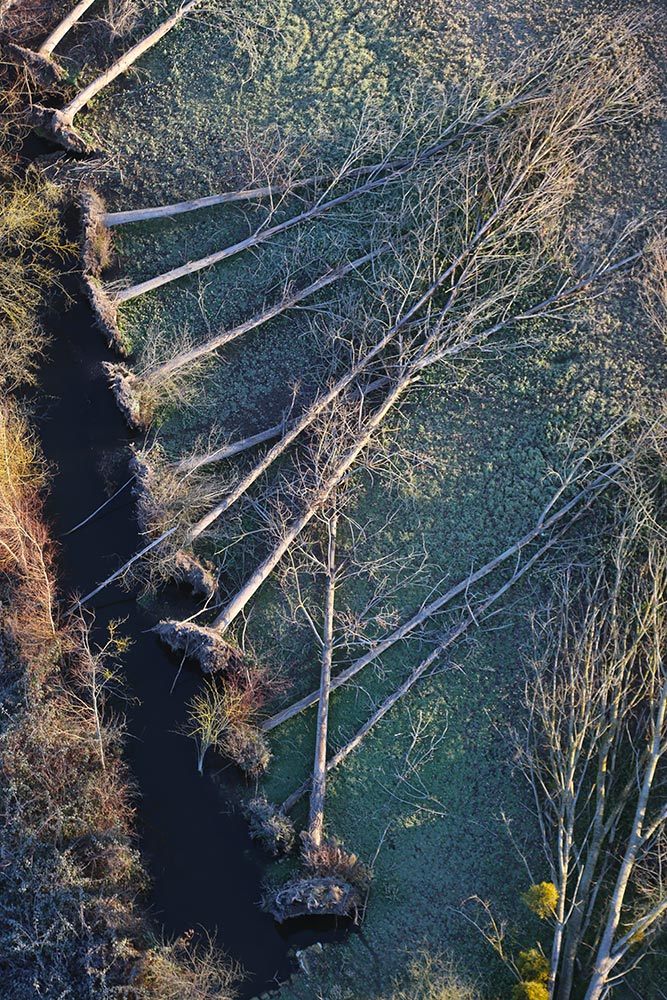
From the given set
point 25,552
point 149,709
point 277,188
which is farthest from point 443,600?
point 277,188

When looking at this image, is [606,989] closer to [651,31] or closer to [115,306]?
[115,306]

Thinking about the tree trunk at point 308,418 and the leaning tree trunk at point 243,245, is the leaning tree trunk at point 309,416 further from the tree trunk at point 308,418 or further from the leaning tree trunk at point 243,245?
the leaning tree trunk at point 243,245

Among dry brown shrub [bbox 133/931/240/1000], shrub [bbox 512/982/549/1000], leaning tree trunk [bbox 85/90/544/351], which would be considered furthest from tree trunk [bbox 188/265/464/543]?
shrub [bbox 512/982/549/1000]

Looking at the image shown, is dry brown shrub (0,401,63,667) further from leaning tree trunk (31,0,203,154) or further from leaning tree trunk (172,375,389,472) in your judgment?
leaning tree trunk (31,0,203,154)

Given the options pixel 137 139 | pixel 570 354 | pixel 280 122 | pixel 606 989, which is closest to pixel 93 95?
pixel 137 139

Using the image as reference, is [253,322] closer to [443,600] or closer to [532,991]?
[443,600]

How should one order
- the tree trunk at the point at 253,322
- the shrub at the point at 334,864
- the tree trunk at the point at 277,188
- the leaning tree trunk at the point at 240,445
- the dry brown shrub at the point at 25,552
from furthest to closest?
the tree trunk at the point at 277,188, the tree trunk at the point at 253,322, the leaning tree trunk at the point at 240,445, the dry brown shrub at the point at 25,552, the shrub at the point at 334,864

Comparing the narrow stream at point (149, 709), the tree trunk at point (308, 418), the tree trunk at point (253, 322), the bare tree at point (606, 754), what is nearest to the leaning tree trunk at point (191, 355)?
the tree trunk at point (253, 322)
